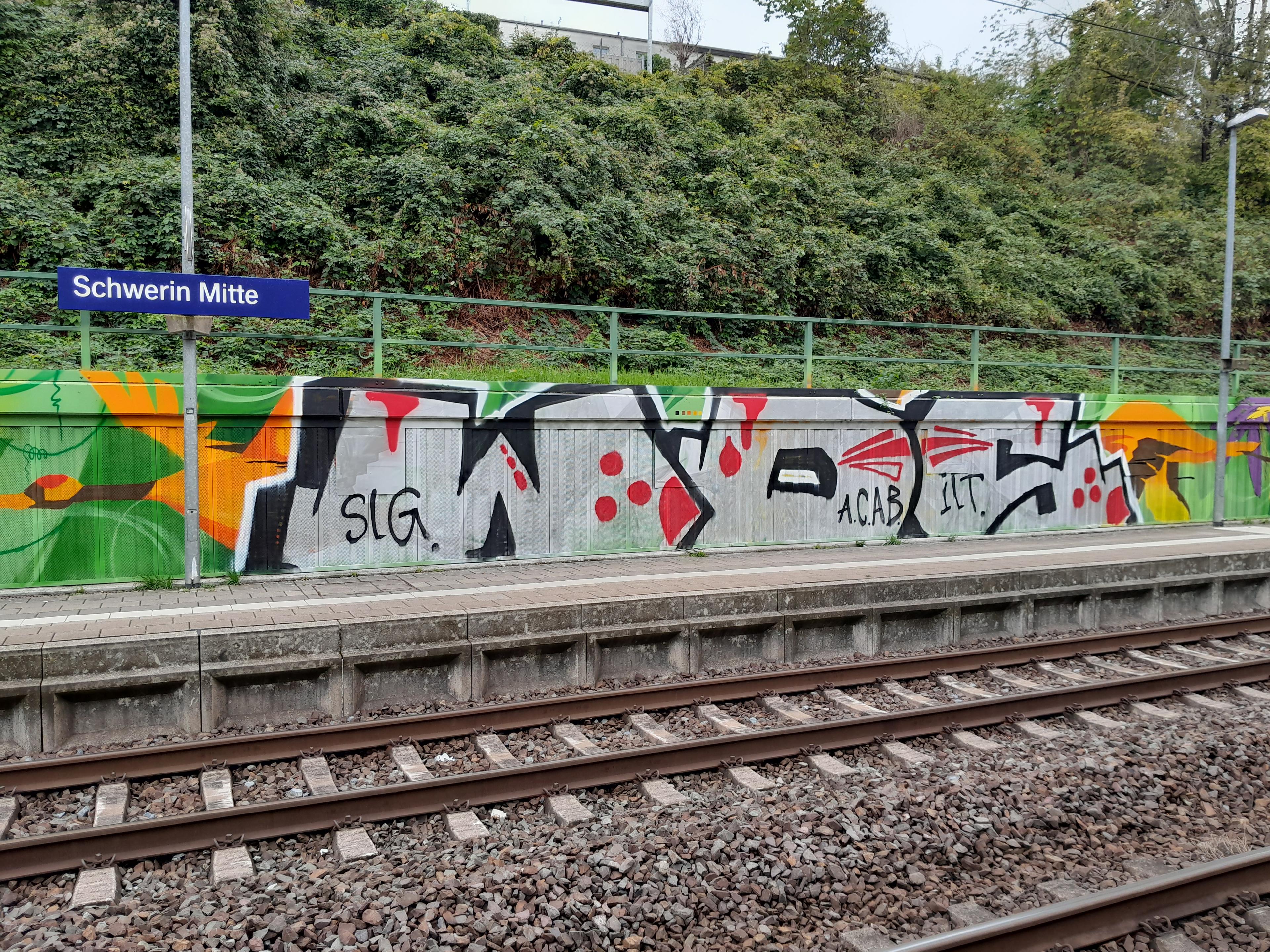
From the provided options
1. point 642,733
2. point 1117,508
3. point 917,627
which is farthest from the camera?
point 1117,508

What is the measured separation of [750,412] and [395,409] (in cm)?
493

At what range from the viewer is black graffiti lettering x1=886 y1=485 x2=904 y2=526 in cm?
1391

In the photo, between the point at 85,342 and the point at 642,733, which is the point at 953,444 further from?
the point at 85,342

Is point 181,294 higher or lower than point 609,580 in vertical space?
higher

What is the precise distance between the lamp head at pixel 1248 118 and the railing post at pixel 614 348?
1085cm

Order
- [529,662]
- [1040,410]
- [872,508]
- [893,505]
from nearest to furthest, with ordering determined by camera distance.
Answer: [529,662] → [872,508] → [893,505] → [1040,410]

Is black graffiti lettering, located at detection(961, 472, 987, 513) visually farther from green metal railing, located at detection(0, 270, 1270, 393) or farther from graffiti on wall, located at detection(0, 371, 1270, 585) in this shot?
green metal railing, located at detection(0, 270, 1270, 393)

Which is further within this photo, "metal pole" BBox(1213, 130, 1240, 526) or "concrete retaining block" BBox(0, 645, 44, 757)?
"metal pole" BBox(1213, 130, 1240, 526)

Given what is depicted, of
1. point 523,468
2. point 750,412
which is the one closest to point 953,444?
point 750,412

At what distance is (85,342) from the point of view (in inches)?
375

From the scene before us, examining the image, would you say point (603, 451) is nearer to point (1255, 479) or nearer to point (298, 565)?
point (298, 565)

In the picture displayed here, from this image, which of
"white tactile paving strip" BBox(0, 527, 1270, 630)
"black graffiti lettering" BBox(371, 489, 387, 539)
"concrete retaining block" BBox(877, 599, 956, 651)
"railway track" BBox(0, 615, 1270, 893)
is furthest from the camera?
"black graffiti lettering" BBox(371, 489, 387, 539)

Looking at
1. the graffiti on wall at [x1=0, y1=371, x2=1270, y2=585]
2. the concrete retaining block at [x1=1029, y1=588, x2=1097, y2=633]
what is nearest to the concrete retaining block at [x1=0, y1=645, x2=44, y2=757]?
the graffiti on wall at [x1=0, y1=371, x2=1270, y2=585]

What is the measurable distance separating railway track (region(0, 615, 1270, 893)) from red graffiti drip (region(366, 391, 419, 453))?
4.16 meters
